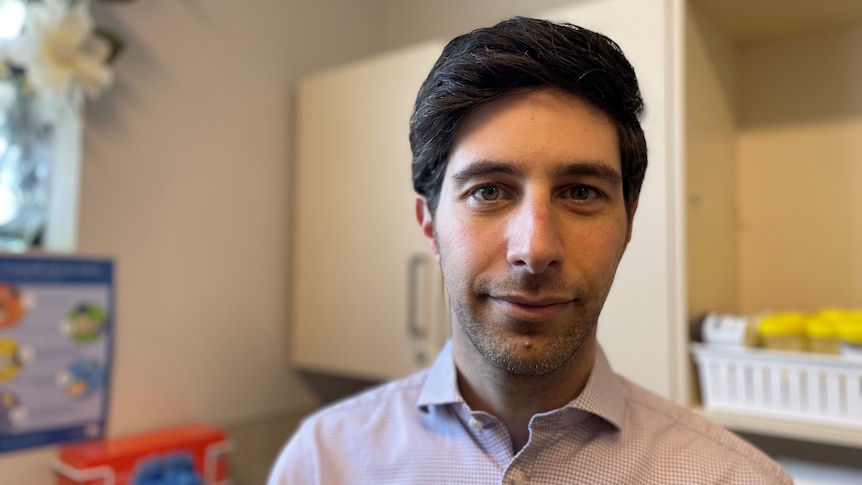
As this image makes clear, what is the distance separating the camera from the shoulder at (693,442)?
72 centimetres

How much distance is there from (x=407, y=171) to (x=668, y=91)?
59 cm

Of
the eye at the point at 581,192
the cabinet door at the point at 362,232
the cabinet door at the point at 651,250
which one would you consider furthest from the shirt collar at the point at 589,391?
the cabinet door at the point at 362,232

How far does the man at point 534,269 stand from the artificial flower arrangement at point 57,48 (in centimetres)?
88

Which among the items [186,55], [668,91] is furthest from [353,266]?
[668,91]

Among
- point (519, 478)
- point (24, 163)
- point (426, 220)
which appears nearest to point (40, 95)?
point (24, 163)

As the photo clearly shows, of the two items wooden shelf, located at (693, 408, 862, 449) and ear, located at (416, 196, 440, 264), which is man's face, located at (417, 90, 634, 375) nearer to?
ear, located at (416, 196, 440, 264)

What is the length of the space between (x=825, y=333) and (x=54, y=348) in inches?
56.6

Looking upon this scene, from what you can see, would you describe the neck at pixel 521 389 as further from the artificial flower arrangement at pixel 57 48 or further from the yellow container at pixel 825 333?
the artificial flower arrangement at pixel 57 48

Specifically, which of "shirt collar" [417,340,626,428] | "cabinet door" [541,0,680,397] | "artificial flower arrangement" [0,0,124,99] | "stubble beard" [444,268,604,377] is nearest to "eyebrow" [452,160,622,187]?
"stubble beard" [444,268,604,377]

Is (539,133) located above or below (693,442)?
above

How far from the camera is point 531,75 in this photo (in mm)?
663

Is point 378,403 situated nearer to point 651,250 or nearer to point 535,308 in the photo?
point 535,308

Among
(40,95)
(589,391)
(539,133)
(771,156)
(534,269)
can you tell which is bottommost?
(589,391)

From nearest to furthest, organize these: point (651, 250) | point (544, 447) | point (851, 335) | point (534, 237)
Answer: point (534, 237) → point (544, 447) → point (851, 335) → point (651, 250)
